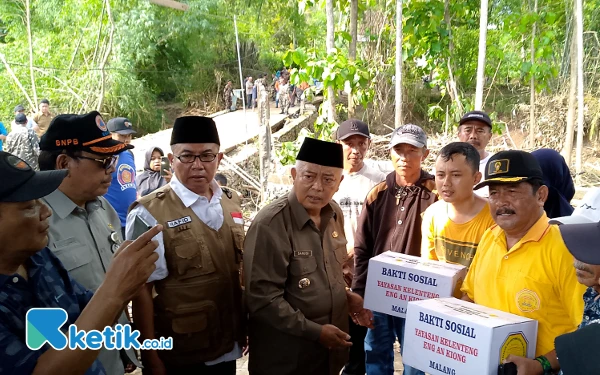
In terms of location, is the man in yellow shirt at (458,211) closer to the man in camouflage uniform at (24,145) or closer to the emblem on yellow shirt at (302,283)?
the emblem on yellow shirt at (302,283)

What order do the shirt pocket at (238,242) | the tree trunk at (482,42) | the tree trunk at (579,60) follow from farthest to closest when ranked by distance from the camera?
the tree trunk at (579,60) < the tree trunk at (482,42) < the shirt pocket at (238,242)

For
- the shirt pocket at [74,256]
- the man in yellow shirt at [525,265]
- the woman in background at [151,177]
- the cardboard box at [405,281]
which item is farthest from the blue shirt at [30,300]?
the woman in background at [151,177]

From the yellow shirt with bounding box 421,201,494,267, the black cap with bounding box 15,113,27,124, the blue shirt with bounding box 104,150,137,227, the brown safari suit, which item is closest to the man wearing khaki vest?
the brown safari suit

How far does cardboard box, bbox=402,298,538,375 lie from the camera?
73.3 inches

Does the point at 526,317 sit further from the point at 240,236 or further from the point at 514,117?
the point at 514,117

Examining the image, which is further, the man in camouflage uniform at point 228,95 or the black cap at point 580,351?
the man in camouflage uniform at point 228,95

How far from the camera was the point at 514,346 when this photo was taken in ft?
6.34

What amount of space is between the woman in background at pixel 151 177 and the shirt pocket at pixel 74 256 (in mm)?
3039

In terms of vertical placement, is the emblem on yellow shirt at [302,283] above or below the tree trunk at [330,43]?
below

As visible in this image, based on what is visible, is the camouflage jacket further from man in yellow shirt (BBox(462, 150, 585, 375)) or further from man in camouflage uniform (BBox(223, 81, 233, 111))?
man in camouflage uniform (BBox(223, 81, 233, 111))

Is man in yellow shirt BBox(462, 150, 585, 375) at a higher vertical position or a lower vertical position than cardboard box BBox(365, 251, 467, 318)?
higher

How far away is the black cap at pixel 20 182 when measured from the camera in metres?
1.50

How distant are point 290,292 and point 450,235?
1.10 m

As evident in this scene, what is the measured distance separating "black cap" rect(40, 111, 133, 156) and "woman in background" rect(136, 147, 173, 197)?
284 cm
